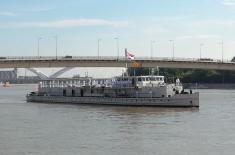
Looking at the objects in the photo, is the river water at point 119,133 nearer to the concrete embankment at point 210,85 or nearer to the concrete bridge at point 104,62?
the concrete bridge at point 104,62

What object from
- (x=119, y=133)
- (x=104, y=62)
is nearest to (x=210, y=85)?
(x=104, y=62)

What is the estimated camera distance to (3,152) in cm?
3369

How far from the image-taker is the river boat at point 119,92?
231ft

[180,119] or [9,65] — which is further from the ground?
[9,65]

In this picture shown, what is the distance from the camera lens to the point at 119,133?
42438mm

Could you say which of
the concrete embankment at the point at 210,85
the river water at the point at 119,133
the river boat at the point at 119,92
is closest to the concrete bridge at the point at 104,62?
the river boat at the point at 119,92

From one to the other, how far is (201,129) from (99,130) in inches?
318

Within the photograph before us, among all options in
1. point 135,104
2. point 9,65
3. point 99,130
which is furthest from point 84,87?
point 99,130

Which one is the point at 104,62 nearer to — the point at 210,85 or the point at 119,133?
the point at 119,133

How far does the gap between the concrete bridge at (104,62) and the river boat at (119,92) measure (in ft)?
→ 37.4

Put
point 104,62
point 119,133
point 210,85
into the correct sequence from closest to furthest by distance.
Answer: point 119,133, point 104,62, point 210,85

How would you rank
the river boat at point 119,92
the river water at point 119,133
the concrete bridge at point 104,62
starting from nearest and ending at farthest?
1. the river water at point 119,133
2. the river boat at point 119,92
3. the concrete bridge at point 104,62

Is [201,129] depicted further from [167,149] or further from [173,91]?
[173,91]

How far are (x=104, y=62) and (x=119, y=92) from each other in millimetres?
33803
